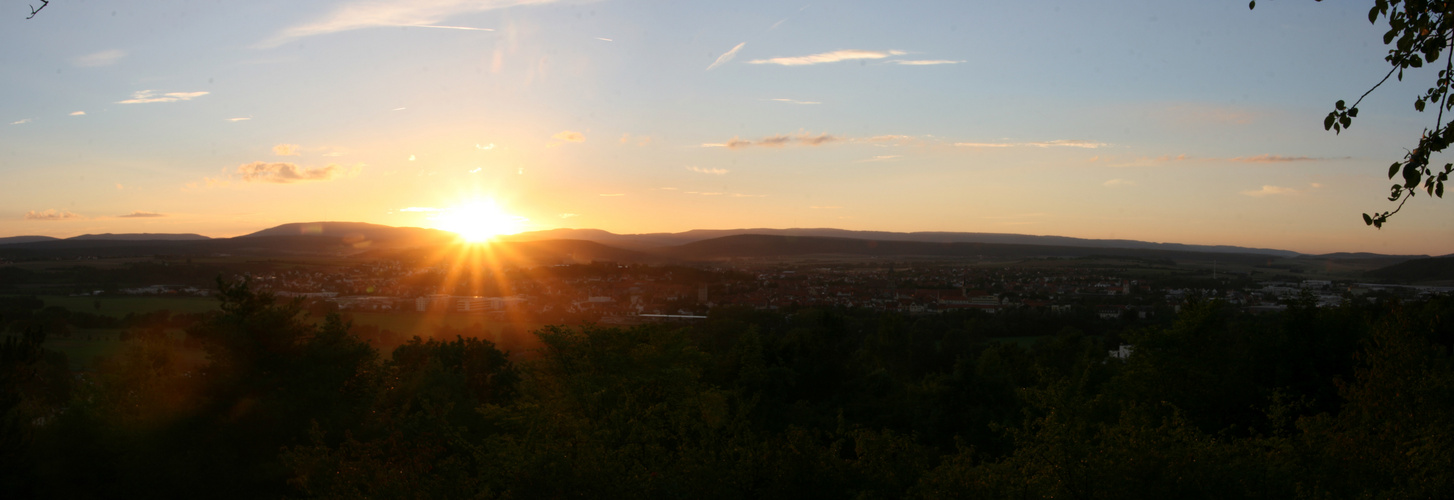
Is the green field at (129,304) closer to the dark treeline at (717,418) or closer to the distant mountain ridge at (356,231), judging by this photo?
the dark treeline at (717,418)

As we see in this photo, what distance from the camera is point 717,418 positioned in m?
12.7

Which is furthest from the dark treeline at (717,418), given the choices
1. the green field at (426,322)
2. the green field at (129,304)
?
the green field at (129,304)

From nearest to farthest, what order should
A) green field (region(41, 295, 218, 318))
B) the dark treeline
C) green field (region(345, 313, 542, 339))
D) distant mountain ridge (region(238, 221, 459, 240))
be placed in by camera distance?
the dark treeline → green field (region(345, 313, 542, 339)) → green field (region(41, 295, 218, 318)) → distant mountain ridge (region(238, 221, 459, 240))

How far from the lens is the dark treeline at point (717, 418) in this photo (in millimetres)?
8070

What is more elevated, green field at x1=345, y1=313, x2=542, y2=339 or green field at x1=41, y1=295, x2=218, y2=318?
green field at x1=41, y1=295, x2=218, y2=318

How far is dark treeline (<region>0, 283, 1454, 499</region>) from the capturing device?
8.07 meters

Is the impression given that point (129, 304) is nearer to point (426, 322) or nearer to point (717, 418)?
point (426, 322)

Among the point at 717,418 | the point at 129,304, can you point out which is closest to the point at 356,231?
the point at 129,304

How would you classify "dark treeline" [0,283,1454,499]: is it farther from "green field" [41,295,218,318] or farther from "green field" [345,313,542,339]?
"green field" [41,295,218,318]

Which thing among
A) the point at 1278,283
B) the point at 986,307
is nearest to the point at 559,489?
the point at 986,307

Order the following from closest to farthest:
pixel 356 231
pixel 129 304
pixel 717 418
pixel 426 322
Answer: pixel 717 418
pixel 426 322
pixel 129 304
pixel 356 231

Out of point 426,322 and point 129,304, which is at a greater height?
point 129,304

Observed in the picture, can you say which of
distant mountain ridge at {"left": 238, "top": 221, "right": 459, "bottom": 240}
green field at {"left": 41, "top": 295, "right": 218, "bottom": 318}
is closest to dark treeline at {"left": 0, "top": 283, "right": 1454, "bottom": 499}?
green field at {"left": 41, "top": 295, "right": 218, "bottom": 318}

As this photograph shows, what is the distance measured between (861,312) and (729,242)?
58.0 meters
